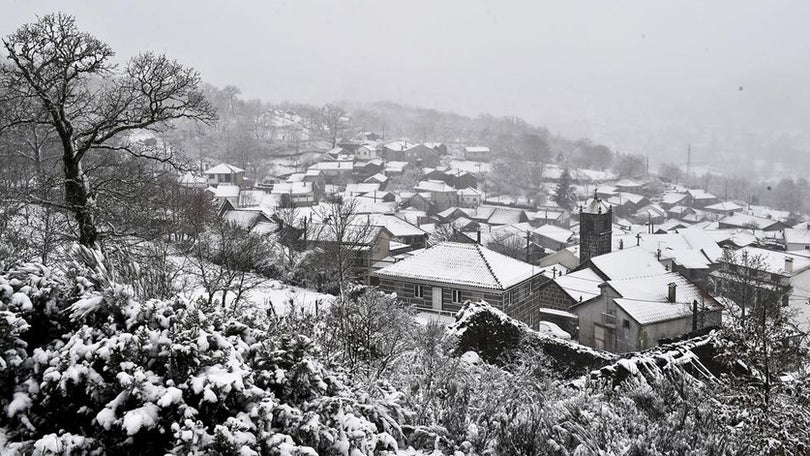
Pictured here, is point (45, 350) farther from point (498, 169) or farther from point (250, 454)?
point (498, 169)

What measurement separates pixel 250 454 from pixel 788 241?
69829 mm

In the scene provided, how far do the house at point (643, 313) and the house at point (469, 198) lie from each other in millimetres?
47299

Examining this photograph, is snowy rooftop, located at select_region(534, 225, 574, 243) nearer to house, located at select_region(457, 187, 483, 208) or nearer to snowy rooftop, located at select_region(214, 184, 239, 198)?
house, located at select_region(457, 187, 483, 208)

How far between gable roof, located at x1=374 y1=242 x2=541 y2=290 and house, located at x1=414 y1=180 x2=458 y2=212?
153ft

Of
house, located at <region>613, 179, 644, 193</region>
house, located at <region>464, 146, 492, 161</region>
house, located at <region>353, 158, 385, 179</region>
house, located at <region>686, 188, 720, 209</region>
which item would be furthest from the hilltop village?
house, located at <region>464, 146, 492, 161</region>

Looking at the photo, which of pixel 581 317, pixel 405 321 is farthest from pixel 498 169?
pixel 405 321

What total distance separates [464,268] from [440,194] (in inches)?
2011

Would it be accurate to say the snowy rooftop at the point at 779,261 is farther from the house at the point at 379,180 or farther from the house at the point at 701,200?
the house at the point at 701,200

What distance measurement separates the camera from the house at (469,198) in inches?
3014

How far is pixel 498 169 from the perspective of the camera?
326ft

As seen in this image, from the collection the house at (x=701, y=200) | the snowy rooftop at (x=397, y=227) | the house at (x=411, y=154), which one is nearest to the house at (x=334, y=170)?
the house at (x=411, y=154)

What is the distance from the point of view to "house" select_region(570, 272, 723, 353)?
26.0 meters

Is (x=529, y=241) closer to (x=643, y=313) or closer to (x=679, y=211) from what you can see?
(x=643, y=313)

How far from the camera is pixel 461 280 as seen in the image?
2552 centimetres
